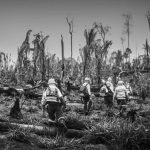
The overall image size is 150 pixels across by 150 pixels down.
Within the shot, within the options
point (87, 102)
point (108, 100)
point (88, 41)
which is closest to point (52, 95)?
point (87, 102)

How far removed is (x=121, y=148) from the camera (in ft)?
20.4

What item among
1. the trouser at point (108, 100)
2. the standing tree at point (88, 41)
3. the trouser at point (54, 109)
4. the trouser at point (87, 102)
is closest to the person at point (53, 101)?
the trouser at point (54, 109)

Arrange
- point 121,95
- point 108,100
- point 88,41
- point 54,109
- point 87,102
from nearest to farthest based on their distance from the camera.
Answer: point 54,109 < point 121,95 < point 87,102 < point 108,100 < point 88,41

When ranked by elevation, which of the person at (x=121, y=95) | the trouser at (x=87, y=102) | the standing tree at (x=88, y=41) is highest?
the standing tree at (x=88, y=41)

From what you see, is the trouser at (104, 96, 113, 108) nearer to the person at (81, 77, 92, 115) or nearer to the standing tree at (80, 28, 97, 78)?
the person at (81, 77, 92, 115)

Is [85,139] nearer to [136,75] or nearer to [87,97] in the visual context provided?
[87,97]

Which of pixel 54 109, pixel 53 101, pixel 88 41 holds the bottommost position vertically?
pixel 54 109

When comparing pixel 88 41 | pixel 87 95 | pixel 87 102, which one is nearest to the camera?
pixel 87 95

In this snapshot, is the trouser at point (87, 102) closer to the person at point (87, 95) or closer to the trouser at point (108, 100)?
the person at point (87, 95)

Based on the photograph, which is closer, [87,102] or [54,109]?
[54,109]

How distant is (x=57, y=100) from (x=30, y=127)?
1.24 metres

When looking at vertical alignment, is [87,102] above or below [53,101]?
below

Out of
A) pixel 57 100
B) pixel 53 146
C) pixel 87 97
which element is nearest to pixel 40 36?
pixel 87 97

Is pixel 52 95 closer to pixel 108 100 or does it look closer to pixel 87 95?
pixel 87 95
